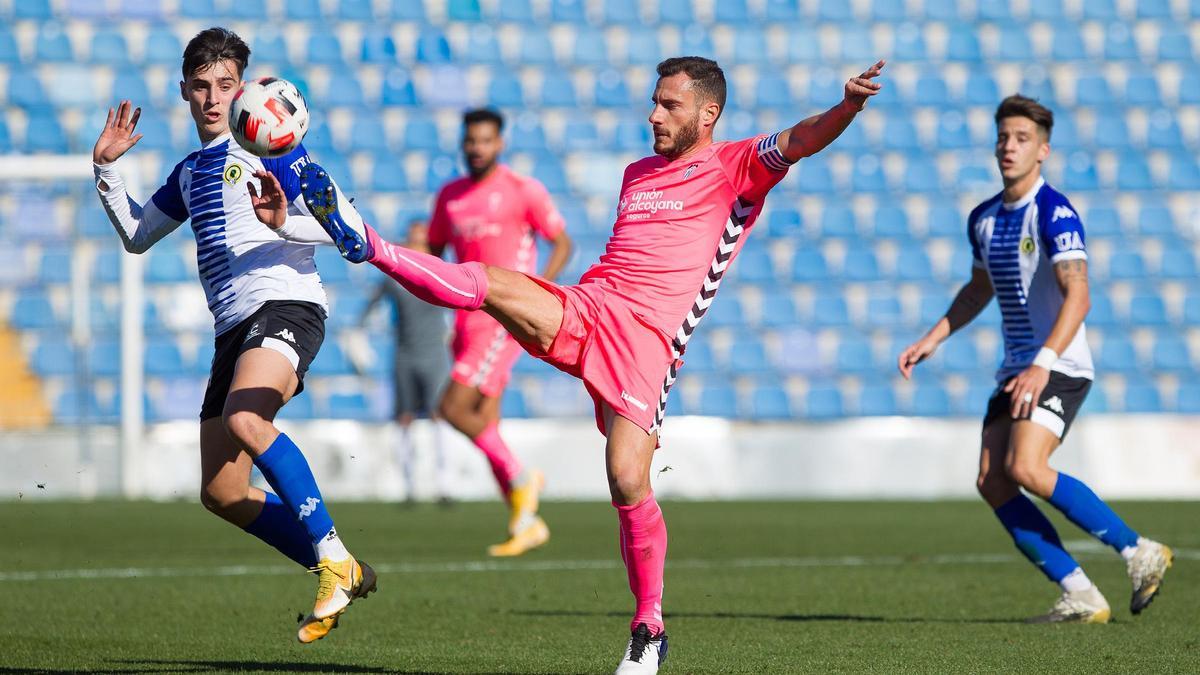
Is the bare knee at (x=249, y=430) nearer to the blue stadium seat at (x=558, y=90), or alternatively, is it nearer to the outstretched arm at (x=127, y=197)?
the outstretched arm at (x=127, y=197)

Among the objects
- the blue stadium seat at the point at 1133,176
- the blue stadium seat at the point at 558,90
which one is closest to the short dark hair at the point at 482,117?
the blue stadium seat at the point at 558,90

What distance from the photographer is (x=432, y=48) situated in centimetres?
1820

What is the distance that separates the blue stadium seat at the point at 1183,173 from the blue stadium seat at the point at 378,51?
8654 mm

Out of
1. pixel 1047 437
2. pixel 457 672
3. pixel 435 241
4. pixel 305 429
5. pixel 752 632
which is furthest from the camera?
pixel 305 429

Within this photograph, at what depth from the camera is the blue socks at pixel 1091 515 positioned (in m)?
6.57

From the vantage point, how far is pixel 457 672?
5.09 metres

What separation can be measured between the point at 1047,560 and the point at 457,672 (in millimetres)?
2679

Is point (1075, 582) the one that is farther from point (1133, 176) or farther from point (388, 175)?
point (1133, 176)

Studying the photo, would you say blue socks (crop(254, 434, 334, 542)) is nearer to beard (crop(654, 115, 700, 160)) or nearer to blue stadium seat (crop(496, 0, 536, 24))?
beard (crop(654, 115, 700, 160))

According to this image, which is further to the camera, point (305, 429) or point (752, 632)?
point (305, 429)

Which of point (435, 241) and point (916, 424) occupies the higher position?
point (435, 241)

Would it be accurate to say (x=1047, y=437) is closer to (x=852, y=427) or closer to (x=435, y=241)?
(x=435, y=241)

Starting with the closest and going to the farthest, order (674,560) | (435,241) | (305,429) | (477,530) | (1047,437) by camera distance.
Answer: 1. (1047,437)
2. (674,560)
3. (435,241)
4. (477,530)
5. (305,429)

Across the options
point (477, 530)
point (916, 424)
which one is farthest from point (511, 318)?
point (916, 424)
